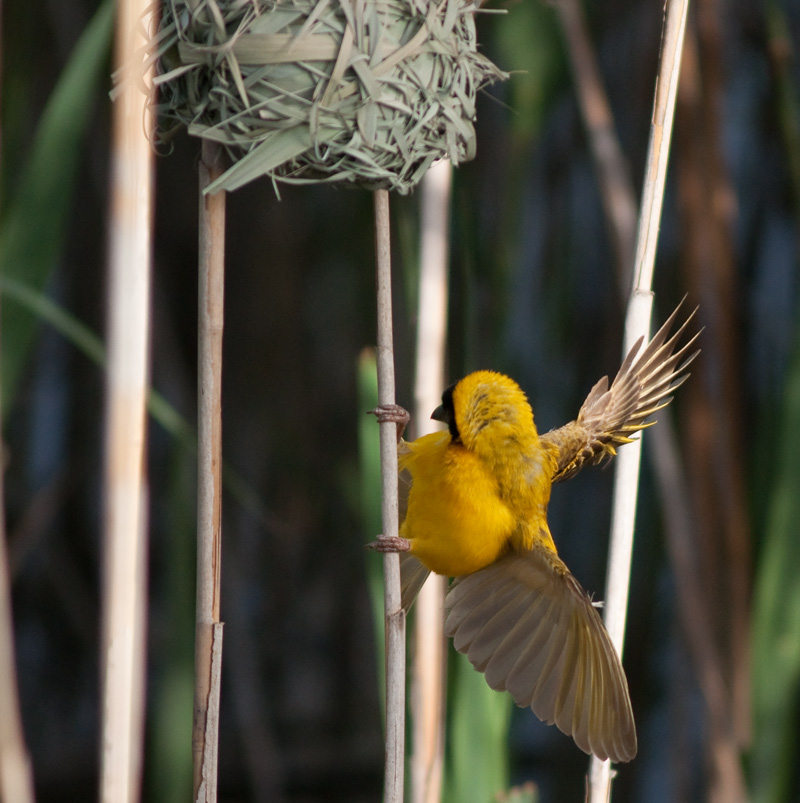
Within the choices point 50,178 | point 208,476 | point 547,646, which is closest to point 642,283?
point 547,646

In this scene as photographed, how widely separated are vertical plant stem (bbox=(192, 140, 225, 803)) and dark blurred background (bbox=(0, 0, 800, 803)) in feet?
1.04

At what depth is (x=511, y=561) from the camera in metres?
1.19

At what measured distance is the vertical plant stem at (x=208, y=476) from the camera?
856mm

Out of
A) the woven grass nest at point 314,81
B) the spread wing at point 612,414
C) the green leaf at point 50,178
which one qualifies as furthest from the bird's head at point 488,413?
the green leaf at point 50,178

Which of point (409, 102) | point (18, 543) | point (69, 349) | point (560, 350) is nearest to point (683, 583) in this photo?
point (560, 350)

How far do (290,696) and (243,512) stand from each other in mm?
653

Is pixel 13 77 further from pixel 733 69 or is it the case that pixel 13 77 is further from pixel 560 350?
pixel 733 69

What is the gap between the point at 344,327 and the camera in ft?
8.52

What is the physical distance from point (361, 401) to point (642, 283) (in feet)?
1.22

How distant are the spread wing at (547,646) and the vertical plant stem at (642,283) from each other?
5 cm

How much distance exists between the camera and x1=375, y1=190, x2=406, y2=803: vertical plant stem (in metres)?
0.89

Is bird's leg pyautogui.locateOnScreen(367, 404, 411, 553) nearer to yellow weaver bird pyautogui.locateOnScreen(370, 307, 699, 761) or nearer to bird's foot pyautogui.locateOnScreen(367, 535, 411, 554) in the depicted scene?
bird's foot pyautogui.locateOnScreen(367, 535, 411, 554)

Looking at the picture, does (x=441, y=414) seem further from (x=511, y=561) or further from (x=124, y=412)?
(x=124, y=412)

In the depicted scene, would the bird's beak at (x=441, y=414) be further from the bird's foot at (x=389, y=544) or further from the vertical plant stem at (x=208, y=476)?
the vertical plant stem at (x=208, y=476)
